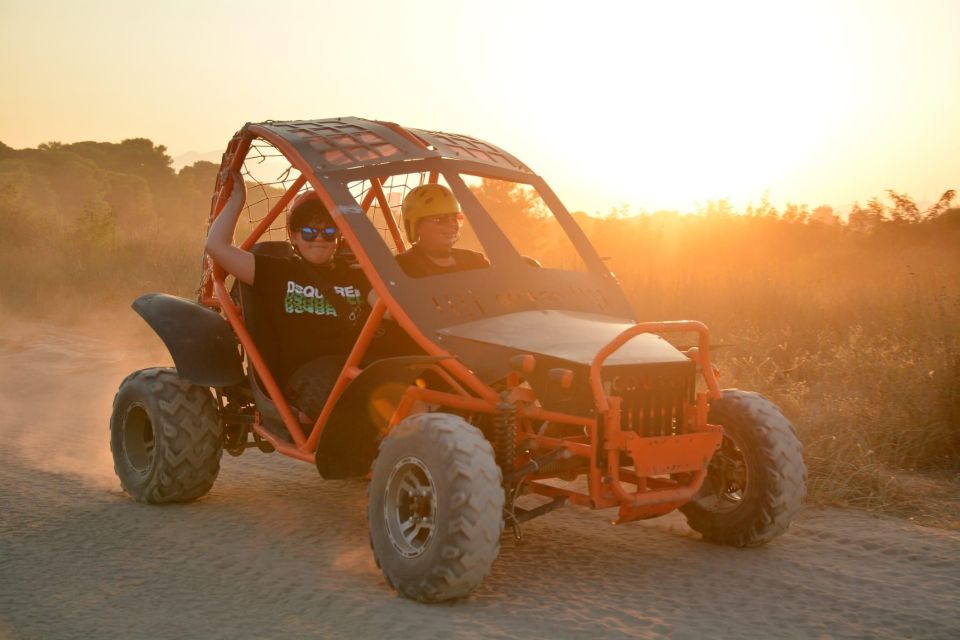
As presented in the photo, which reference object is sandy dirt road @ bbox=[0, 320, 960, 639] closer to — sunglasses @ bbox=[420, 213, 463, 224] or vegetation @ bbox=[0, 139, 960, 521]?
vegetation @ bbox=[0, 139, 960, 521]

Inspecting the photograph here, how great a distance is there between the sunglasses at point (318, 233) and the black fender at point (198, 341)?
0.81m

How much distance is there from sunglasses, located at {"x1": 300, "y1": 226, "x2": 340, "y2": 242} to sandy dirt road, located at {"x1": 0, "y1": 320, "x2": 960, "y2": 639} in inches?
63.7

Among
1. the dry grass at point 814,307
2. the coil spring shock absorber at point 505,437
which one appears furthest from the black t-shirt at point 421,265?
the dry grass at point 814,307

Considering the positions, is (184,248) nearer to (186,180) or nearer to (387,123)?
(387,123)

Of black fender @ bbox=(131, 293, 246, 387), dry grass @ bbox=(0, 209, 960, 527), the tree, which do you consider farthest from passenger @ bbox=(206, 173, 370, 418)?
the tree

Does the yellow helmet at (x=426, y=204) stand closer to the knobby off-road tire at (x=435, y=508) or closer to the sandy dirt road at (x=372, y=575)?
the knobby off-road tire at (x=435, y=508)

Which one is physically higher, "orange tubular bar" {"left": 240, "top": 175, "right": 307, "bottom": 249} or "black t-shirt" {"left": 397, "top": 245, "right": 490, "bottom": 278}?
"orange tubular bar" {"left": 240, "top": 175, "right": 307, "bottom": 249}

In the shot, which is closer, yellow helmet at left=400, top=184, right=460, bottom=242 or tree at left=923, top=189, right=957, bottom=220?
yellow helmet at left=400, top=184, right=460, bottom=242

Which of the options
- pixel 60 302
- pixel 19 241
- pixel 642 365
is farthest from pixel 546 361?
pixel 19 241

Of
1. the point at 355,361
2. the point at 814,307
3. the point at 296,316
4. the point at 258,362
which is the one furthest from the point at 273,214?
the point at 814,307

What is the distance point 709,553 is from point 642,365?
3.91ft

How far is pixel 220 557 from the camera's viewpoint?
5195mm

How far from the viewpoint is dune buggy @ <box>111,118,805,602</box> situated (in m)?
4.55

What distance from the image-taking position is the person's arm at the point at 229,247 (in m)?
5.99
